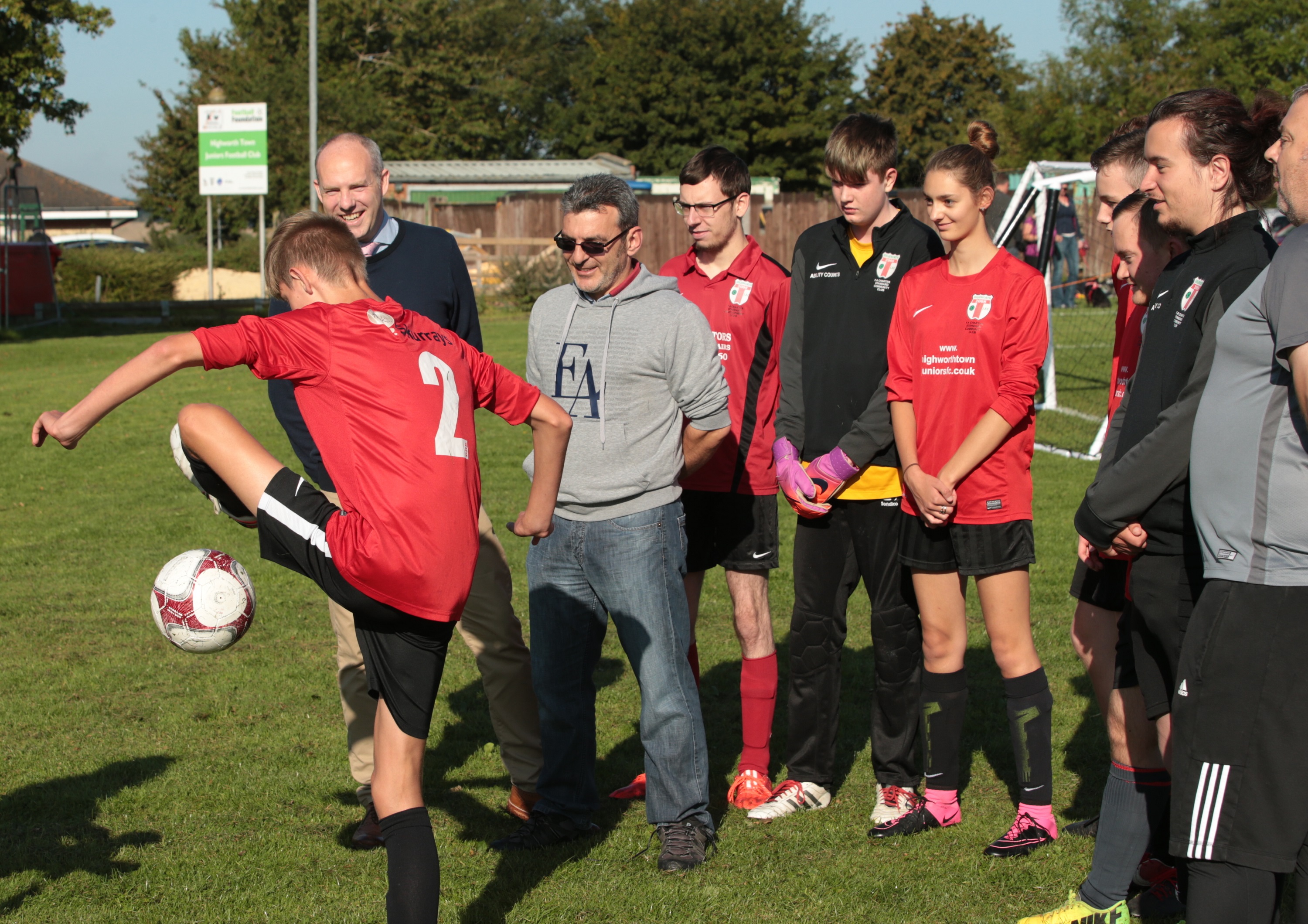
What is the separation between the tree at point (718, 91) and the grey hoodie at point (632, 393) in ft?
180

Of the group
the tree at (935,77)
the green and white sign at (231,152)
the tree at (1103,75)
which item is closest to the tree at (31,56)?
the green and white sign at (231,152)

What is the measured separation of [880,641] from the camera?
4547mm

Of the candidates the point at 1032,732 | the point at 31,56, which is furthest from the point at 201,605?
the point at 31,56

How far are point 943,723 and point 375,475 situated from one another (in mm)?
2375

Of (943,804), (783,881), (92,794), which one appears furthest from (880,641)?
(92,794)

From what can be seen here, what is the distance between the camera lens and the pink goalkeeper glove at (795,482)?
174 inches

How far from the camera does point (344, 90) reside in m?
50.6

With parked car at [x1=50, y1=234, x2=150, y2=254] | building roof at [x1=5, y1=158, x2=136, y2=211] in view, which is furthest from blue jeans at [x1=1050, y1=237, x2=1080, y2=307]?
building roof at [x1=5, y1=158, x2=136, y2=211]

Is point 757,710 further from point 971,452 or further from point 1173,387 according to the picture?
point 1173,387

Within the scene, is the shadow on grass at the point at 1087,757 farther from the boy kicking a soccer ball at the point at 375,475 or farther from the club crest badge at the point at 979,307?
the boy kicking a soccer ball at the point at 375,475

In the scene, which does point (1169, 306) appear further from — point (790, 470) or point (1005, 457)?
point (790, 470)

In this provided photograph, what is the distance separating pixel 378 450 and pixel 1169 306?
85.5 inches

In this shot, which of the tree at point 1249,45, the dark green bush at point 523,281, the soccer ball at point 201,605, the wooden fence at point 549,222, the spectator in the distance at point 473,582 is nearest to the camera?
the soccer ball at point 201,605

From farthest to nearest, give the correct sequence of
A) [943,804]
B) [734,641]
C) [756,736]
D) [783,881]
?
[734,641] → [756,736] → [943,804] → [783,881]
